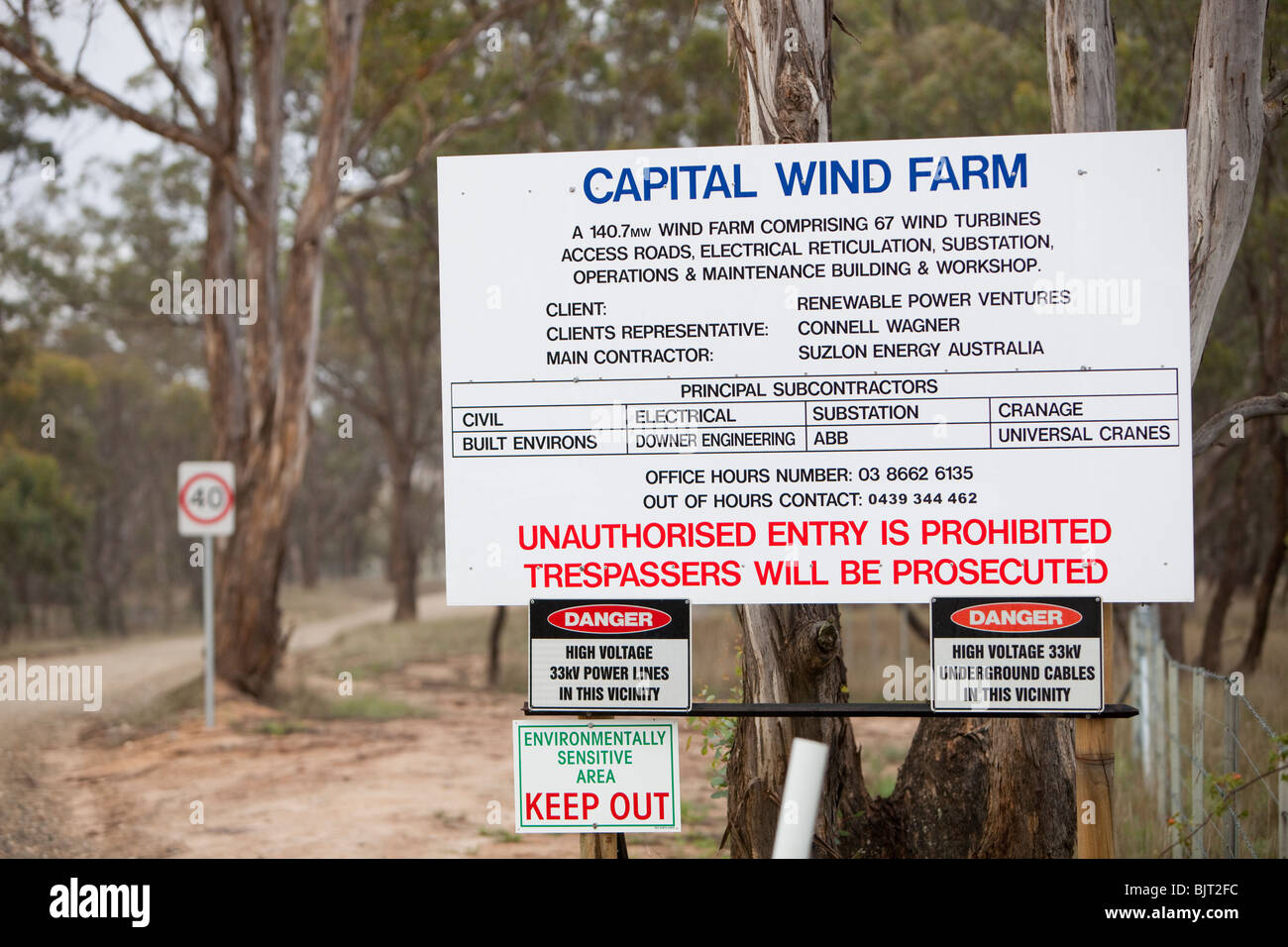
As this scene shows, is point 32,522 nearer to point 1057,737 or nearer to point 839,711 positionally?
point 1057,737

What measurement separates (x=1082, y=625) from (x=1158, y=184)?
4.67 feet

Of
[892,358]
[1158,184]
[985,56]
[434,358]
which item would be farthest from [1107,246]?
[434,358]

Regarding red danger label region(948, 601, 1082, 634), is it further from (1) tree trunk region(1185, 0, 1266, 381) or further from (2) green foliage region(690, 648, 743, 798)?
(1) tree trunk region(1185, 0, 1266, 381)

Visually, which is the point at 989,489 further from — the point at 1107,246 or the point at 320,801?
the point at 320,801

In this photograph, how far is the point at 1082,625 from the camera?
12.8 ft

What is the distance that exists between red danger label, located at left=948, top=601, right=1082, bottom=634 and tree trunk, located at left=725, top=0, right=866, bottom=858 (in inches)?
34.1

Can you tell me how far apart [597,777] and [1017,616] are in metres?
1.45

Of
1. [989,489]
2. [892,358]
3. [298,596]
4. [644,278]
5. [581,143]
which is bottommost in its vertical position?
[298,596]

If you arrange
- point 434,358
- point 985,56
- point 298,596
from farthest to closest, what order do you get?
point 298,596, point 434,358, point 985,56

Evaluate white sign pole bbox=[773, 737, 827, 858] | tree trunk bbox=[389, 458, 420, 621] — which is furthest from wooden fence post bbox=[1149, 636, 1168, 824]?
tree trunk bbox=[389, 458, 420, 621]

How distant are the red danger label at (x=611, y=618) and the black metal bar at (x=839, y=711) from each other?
268mm

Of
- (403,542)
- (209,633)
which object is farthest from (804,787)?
(403,542)

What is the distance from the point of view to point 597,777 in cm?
403

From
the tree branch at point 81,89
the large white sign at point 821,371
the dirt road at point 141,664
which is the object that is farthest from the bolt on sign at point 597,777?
the dirt road at point 141,664
